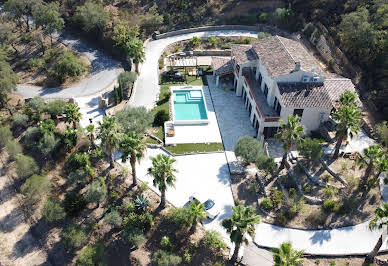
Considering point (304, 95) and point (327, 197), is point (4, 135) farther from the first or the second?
point (327, 197)

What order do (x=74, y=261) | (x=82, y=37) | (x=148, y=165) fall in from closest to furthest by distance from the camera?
(x=74, y=261) → (x=148, y=165) → (x=82, y=37)

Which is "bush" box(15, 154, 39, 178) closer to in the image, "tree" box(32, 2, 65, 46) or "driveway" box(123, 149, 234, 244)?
"driveway" box(123, 149, 234, 244)

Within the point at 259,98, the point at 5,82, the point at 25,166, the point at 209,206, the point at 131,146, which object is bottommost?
the point at 209,206

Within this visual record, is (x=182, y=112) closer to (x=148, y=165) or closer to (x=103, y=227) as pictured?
(x=148, y=165)

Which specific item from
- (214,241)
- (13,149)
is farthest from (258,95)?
(13,149)

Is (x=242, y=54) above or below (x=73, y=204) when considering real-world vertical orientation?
above

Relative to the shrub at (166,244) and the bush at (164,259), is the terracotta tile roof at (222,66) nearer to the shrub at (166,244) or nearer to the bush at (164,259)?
the shrub at (166,244)

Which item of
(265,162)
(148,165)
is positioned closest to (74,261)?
(148,165)
